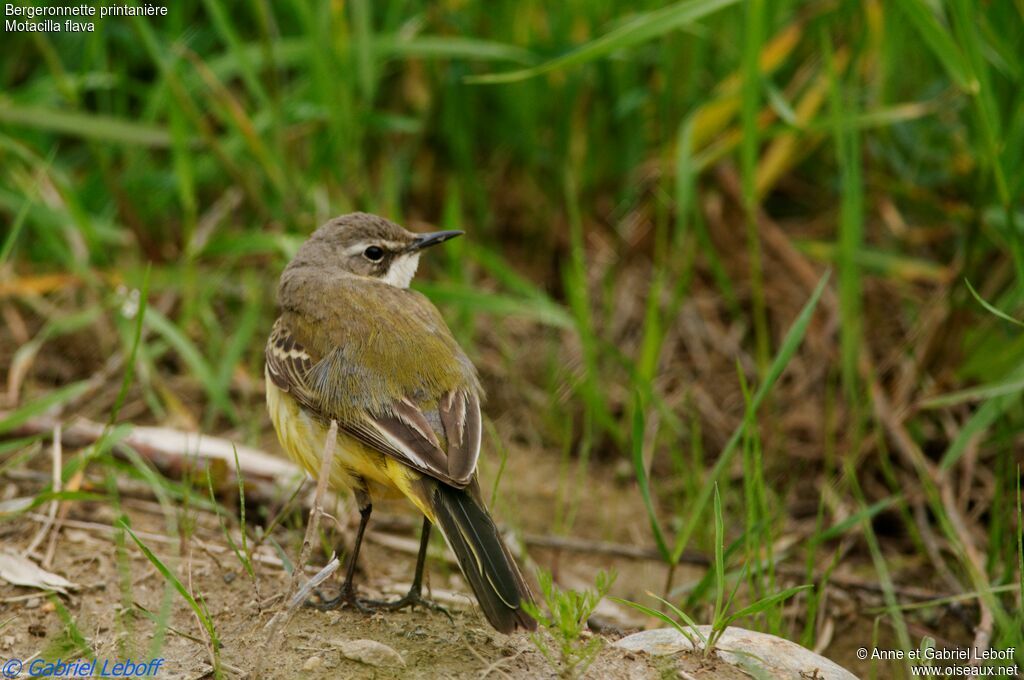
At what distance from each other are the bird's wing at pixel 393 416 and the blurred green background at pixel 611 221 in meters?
1.42

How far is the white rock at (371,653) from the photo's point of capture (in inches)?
161

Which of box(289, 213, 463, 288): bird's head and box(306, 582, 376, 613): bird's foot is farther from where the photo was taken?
box(289, 213, 463, 288): bird's head

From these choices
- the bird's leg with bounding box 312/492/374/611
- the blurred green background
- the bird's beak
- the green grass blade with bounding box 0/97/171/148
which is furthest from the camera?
the green grass blade with bounding box 0/97/171/148

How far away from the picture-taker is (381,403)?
470cm

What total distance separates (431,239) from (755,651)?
8.45ft

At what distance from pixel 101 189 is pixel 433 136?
2.22m

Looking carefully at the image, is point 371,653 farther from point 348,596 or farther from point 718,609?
point 718,609

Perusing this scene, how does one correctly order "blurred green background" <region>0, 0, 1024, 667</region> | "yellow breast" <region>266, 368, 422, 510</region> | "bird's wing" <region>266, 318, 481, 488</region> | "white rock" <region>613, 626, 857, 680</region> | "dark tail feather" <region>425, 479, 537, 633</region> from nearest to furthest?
"dark tail feather" <region>425, 479, 537, 633</region>, "white rock" <region>613, 626, 857, 680</region>, "bird's wing" <region>266, 318, 481, 488</region>, "yellow breast" <region>266, 368, 422, 510</region>, "blurred green background" <region>0, 0, 1024, 667</region>

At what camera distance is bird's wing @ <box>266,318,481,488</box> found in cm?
439

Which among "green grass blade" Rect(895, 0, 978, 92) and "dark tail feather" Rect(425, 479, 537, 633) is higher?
"green grass blade" Rect(895, 0, 978, 92)

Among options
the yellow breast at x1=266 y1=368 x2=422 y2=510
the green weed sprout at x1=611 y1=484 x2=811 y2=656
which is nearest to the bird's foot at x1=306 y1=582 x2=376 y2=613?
the yellow breast at x1=266 y1=368 x2=422 y2=510

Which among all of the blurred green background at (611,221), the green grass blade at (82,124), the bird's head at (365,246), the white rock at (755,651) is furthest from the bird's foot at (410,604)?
the green grass blade at (82,124)

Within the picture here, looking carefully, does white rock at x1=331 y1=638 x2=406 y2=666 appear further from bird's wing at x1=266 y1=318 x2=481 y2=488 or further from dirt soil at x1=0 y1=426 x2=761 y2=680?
bird's wing at x1=266 y1=318 x2=481 y2=488

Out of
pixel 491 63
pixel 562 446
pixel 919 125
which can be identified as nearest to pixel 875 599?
pixel 562 446
